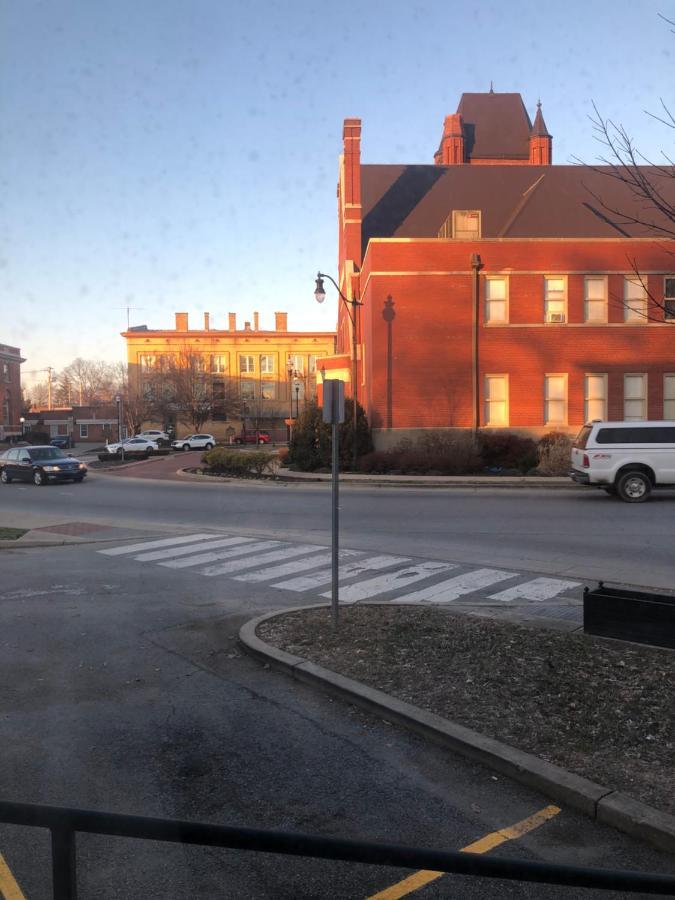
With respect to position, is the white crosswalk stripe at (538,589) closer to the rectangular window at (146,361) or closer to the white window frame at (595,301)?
the white window frame at (595,301)

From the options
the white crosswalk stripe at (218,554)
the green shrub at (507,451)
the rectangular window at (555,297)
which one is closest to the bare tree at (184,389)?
the rectangular window at (555,297)

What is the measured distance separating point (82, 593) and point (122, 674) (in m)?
3.71

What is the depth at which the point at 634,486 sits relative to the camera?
63.6 feet

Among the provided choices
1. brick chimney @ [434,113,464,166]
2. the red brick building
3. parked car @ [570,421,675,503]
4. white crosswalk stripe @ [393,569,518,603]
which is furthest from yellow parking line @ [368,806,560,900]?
brick chimney @ [434,113,464,166]

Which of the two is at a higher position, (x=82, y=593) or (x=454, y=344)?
(x=454, y=344)

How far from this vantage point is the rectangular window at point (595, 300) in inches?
1241

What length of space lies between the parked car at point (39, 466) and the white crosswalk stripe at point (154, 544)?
1588 centimetres

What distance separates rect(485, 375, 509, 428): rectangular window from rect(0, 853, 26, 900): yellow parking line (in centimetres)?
2943

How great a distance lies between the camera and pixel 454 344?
104 feet

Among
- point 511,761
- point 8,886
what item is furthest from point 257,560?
point 8,886

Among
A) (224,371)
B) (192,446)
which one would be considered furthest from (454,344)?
(224,371)

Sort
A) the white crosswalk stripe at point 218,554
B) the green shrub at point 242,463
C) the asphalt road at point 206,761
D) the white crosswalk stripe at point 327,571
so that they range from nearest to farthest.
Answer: the asphalt road at point 206,761 < the white crosswalk stripe at point 327,571 < the white crosswalk stripe at point 218,554 < the green shrub at point 242,463

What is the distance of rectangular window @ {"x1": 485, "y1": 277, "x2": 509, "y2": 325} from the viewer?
31.6 meters

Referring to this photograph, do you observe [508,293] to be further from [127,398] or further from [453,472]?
[127,398]
